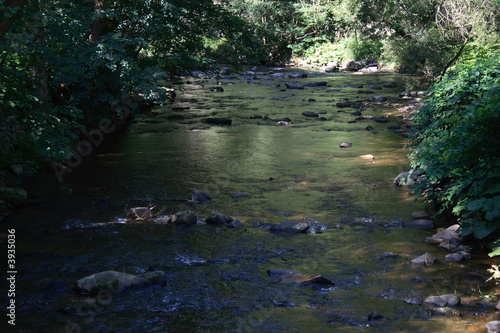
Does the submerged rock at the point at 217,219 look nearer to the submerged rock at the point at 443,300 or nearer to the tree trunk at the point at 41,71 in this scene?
the submerged rock at the point at 443,300

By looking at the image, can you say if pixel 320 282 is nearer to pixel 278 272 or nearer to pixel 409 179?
pixel 278 272

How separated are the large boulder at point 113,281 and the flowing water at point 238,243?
9 centimetres

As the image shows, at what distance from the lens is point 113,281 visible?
5.15 meters

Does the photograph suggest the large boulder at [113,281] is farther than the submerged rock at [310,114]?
No

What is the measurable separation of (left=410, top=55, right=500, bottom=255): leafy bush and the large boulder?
3678 millimetres

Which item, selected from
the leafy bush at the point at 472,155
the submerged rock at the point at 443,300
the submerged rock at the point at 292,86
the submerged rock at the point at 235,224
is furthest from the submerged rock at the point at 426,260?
the submerged rock at the point at 292,86

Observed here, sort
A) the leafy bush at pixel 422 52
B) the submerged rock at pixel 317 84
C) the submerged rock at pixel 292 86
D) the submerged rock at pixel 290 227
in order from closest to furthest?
the submerged rock at pixel 290 227 → the leafy bush at pixel 422 52 → the submerged rock at pixel 292 86 → the submerged rock at pixel 317 84

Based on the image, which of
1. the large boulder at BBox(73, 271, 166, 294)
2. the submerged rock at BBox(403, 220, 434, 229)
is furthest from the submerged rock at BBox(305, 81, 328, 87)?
the large boulder at BBox(73, 271, 166, 294)

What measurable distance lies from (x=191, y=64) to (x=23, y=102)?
6.70m

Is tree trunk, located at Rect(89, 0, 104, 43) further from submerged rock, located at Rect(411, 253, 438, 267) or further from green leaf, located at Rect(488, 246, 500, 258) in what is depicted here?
green leaf, located at Rect(488, 246, 500, 258)

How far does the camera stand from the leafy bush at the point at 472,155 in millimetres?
5582

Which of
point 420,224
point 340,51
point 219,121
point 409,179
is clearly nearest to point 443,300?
point 420,224

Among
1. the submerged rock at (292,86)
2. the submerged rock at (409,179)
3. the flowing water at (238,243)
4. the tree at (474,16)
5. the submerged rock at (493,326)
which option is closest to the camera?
the submerged rock at (493,326)

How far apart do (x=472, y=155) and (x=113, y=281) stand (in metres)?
4.46
